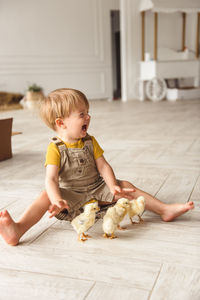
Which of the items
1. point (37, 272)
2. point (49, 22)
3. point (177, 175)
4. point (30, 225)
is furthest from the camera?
point (49, 22)

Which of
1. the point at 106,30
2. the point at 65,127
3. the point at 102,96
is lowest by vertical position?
the point at 102,96

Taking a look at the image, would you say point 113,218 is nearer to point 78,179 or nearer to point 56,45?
point 78,179

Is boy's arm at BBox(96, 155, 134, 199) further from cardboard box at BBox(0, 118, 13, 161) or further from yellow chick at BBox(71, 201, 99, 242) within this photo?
cardboard box at BBox(0, 118, 13, 161)

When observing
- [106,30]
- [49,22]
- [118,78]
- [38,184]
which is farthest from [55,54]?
[38,184]

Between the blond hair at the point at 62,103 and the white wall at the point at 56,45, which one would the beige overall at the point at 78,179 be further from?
the white wall at the point at 56,45

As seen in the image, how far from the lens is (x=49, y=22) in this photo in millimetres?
5867

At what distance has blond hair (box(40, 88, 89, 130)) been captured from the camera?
3.28 ft

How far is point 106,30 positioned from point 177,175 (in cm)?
519

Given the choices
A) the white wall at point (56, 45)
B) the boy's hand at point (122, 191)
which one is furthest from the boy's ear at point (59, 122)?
the white wall at point (56, 45)

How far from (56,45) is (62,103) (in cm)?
532

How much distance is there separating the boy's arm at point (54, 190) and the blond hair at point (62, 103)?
16 cm

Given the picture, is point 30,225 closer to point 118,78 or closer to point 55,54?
point 55,54

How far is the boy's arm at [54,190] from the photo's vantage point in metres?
0.87

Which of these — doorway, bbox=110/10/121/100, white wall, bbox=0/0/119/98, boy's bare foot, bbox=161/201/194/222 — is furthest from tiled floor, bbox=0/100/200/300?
doorway, bbox=110/10/121/100
